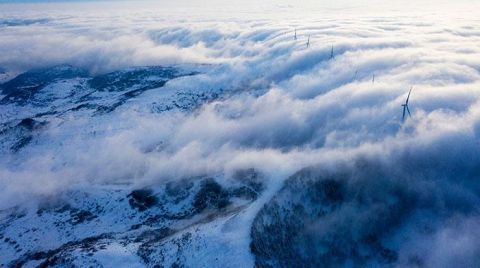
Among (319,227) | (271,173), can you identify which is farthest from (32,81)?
(319,227)

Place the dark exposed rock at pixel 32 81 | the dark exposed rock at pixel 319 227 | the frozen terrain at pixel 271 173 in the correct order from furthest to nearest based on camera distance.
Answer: the dark exposed rock at pixel 32 81, the frozen terrain at pixel 271 173, the dark exposed rock at pixel 319 227

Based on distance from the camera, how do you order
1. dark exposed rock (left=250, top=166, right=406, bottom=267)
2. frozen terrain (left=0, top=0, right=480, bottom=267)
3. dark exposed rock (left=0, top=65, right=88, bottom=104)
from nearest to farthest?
dark exposed rock (left=250, top=166, right=406, bottom=267)
frozen terrain (left=0, top=0, right=480, bottom=267)
dark exposed rock (left=0, top=65, right=88, bottom=104)

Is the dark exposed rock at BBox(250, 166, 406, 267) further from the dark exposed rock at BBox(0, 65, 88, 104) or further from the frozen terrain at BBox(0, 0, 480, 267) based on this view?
the dark exposed rock at BBox(0, 65, 88, 104)

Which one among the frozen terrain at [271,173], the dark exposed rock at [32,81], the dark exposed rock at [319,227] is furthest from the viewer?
the dark exposed rock at [32,81]

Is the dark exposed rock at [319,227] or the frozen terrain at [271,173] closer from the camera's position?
the dark exposed rock at [319,227]

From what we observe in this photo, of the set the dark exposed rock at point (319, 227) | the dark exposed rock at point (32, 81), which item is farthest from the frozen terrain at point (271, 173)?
the dark exposed rock at point (32, 81)

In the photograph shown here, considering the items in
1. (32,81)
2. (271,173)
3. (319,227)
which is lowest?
(319,227)

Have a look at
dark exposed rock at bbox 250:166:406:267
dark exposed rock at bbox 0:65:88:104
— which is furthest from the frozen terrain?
dark exposed rock at bbox 0:65:88:104

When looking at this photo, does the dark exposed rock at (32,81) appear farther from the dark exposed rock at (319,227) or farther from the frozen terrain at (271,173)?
the dark exposed rock at (319,227)

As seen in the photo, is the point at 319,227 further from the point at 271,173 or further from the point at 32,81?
the point at 32,81

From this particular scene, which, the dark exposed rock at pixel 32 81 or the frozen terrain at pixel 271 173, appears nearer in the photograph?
the frozen terrain at pixel 271 173

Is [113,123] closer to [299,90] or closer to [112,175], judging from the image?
[112,175]
